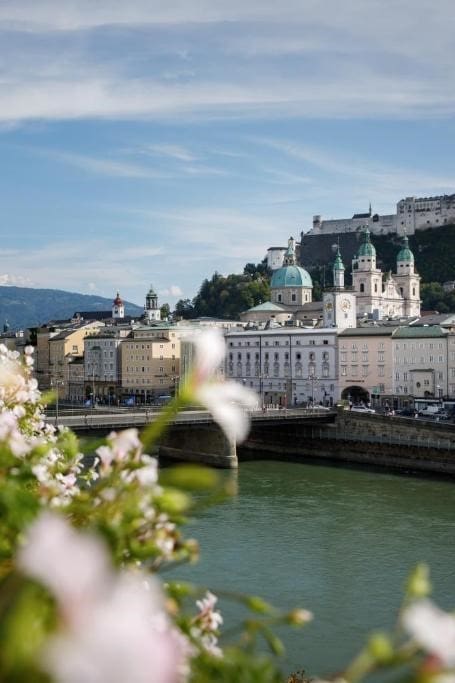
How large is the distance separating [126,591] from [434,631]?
0.43 m

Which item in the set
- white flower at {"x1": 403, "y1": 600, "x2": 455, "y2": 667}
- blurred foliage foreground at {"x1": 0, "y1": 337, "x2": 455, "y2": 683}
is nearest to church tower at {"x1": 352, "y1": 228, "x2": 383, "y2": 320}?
blurred foliage foreground at {"x1": 0, "y1": 337, "x2": 455, "y2": 683}

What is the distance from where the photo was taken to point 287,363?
55.7 meters

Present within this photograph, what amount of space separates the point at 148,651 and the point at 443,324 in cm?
5233

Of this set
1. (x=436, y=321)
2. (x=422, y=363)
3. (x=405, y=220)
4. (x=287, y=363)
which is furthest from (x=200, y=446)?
(x=405, y=220)

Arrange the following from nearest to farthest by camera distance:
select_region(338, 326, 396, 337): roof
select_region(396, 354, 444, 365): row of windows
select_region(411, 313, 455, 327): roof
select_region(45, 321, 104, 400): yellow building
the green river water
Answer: the green river water, select_region(396, 354, 444, 365): row of windows, select_region(338, 326, 396, 337): roof, select_region(411, 313, 455, 327): roof, select_region(45, 321, 104, 400): yellow building

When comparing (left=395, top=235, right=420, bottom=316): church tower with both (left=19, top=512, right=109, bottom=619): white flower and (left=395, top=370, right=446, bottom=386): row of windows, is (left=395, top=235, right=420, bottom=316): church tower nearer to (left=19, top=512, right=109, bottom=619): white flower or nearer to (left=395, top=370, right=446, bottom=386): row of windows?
(left=395, top=370, right=446, bottom=386): row of windows

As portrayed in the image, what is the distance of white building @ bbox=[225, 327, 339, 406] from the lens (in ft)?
176

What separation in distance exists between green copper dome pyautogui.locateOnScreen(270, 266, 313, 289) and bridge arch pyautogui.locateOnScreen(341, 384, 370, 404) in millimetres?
18979

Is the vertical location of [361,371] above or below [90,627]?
below

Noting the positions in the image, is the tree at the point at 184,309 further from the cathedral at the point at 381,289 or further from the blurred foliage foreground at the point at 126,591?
the blurred foliage foreground at the point at 126,591

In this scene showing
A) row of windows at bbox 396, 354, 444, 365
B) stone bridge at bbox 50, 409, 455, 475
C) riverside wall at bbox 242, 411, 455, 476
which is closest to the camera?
riverside wall at bbox 242, 411, 455, 476

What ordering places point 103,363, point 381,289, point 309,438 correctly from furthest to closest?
point 381,289 < point 103,363 < point 309,438

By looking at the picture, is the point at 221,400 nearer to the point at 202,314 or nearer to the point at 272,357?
the point at 272,357

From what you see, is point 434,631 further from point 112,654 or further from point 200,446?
point 200,446
